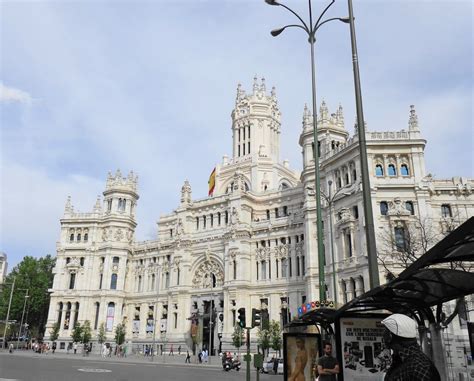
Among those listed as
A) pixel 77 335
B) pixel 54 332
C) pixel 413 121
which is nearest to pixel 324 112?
pixel 413 121

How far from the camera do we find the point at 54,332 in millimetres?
66062

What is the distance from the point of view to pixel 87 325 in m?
64.6

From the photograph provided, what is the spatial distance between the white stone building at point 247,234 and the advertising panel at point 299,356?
28993 millimetres

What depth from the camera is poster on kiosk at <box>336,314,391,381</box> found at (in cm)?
896

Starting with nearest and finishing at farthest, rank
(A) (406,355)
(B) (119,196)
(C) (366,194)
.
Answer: (A) (406,355)
(C) (366,194)
(B) (119,196)

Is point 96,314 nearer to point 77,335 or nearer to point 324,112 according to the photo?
point 77,335

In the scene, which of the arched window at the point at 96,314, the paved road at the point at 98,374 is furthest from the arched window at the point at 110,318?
the paved road at the point at 98,374

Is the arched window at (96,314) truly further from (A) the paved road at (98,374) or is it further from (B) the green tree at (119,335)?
(A) the paved road at (98,374)

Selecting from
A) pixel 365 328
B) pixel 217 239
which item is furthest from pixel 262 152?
pixel 365 328

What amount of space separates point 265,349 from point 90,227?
4004 cm

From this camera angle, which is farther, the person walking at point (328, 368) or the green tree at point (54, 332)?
the green tree at point (54, 332)

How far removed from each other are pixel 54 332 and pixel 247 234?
34764 mm

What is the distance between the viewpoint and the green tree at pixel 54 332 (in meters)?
65.6

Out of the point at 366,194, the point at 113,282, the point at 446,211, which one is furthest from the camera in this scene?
the point at 113,282
